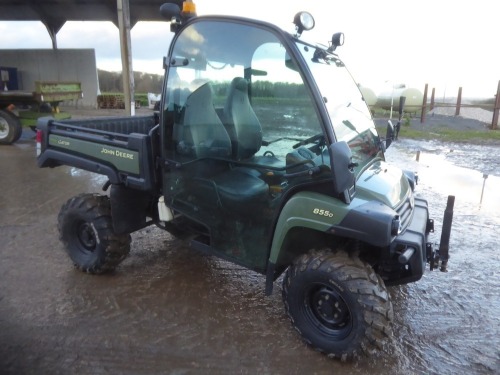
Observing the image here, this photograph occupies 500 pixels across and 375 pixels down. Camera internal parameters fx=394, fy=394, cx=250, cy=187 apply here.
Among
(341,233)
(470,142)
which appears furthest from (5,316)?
(470,142)

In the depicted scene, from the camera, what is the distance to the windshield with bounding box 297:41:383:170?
2600mm

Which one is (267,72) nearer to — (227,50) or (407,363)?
(227,50)

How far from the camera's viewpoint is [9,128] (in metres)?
10.3

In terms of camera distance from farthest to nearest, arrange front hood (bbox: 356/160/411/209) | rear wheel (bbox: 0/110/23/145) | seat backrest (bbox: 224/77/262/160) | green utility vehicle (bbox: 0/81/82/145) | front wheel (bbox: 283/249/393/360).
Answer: rear wheel (bbox: 0/110/23/145) < green utility vehicle (bbox: 0/81/82/145) < seat backrest (bbox: 224/77/262/160) < front hood (bbox: 356/160/411/209) < front wheel (bbox: 283/249/393/360)

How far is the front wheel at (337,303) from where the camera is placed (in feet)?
7.72

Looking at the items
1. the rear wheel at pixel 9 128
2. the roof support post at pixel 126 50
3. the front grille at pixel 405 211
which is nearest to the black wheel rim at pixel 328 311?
the front grille at pixel 405 211

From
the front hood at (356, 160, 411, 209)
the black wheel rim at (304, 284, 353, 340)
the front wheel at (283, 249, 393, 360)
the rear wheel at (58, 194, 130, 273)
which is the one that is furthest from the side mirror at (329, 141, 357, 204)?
the rear wheel at (58, 194, 130, 273)

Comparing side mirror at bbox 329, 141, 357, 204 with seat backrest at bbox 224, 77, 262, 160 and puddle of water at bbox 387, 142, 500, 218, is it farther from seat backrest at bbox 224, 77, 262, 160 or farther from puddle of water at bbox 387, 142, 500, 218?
puddle of water at bbox 387, 142, 500, 218

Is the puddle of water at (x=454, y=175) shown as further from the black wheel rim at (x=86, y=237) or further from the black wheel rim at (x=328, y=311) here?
the black wheel rim at (x=86, y=237)

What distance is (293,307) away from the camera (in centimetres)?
266

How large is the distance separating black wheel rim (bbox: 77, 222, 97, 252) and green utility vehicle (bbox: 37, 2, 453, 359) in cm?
17

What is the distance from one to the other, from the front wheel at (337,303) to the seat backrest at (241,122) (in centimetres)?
87

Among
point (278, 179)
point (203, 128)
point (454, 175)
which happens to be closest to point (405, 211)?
point (278, 179)

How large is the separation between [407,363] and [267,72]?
2.15 meters
